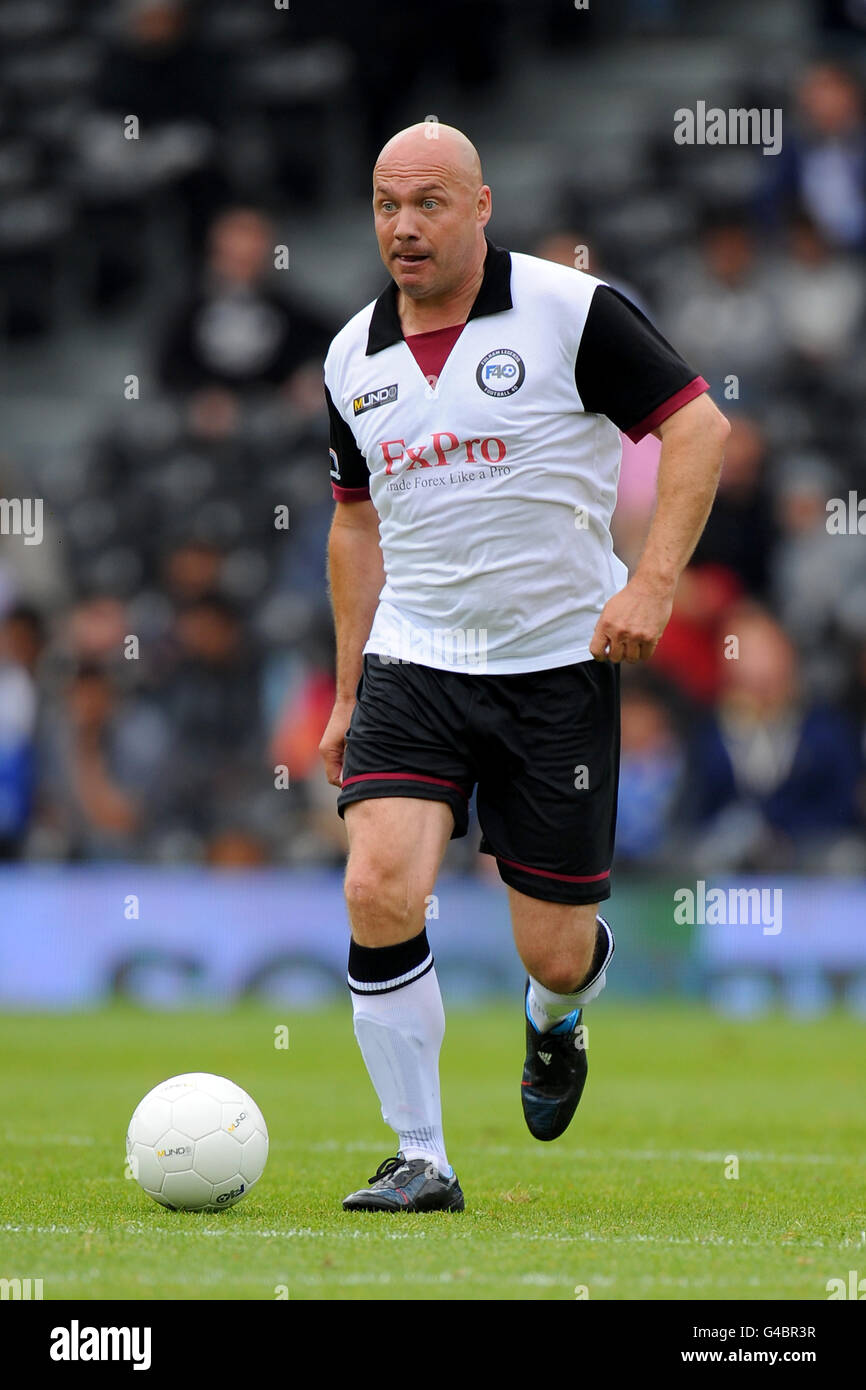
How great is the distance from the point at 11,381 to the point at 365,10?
4.89 metres

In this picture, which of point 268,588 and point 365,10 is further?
point 365,10

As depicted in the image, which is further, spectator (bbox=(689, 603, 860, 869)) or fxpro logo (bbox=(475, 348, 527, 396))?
spectator (bbox=(689, 603, 860, 869))

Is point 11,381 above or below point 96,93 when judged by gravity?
below

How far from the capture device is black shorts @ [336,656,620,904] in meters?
5.79

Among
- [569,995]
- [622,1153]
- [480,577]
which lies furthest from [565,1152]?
[480,577]

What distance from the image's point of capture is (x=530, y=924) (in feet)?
20.0

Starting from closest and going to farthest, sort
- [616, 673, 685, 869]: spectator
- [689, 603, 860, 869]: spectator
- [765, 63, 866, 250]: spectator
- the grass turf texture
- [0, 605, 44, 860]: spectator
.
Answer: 1. the grass turf texture
2. [689, 603, 860, 869]: spectator
3. [616, 673, 685, 869]: spectator
4. [0, 605, 44, 860]: spectator
5. [765, 63, 866, 250]: spectator

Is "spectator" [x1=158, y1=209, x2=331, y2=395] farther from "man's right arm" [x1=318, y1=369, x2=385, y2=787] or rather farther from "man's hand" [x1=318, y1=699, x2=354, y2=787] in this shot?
"man's hand" [x1=318, y1=699, x2=354, y2=787]

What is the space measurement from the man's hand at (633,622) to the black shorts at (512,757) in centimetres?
40

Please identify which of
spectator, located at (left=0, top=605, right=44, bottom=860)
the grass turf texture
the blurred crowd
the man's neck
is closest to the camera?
the grass turf texture

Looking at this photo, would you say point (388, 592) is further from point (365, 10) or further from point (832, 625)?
point (365, 10)

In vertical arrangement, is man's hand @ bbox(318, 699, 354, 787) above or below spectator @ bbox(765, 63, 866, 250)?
below
